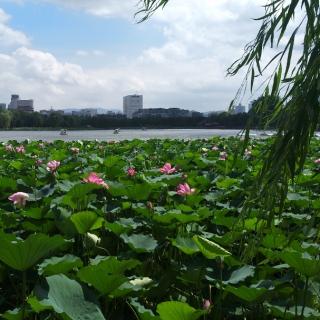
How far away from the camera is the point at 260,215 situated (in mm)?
1551

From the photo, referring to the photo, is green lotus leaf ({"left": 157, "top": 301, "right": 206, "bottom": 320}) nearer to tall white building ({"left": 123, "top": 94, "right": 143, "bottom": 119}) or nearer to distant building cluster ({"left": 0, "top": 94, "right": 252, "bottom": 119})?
distant building cluster ({"left": 0, "top": 94, "right": 252, "bottom": 119})

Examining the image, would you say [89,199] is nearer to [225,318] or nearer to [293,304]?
[225,318]

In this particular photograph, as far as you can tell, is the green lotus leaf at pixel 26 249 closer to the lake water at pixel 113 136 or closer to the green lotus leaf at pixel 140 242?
the green lotus leaf at pixel 140 242

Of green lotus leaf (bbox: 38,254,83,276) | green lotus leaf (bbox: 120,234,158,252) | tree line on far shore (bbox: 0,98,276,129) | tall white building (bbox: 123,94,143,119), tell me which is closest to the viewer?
green lotus leaf (bbox: 38,254,83,276)

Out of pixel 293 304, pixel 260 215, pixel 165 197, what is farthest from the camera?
pixel 165 197

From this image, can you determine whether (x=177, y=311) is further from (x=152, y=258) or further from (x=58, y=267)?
(x=152, y=258)

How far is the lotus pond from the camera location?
5.04 feet

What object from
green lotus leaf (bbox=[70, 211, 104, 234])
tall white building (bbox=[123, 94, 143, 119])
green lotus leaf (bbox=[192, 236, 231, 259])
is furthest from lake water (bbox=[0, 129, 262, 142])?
tall white building (bbox=[123, 94, 143, 119])

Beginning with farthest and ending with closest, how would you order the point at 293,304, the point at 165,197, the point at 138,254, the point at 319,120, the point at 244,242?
the point at 165,197
the point at 244,242
the point at 138,254
the point at 293,304
the point at 319,120

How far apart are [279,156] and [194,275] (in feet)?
1.90

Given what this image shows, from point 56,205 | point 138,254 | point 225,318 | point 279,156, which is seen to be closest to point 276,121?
point 279,156

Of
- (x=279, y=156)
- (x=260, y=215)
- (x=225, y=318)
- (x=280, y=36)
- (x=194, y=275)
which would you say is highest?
(x=280, y=36)

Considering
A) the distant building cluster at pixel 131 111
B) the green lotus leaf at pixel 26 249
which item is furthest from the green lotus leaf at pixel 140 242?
the distant building cluster at pixel 131 111

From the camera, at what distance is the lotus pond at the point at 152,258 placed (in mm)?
1537
